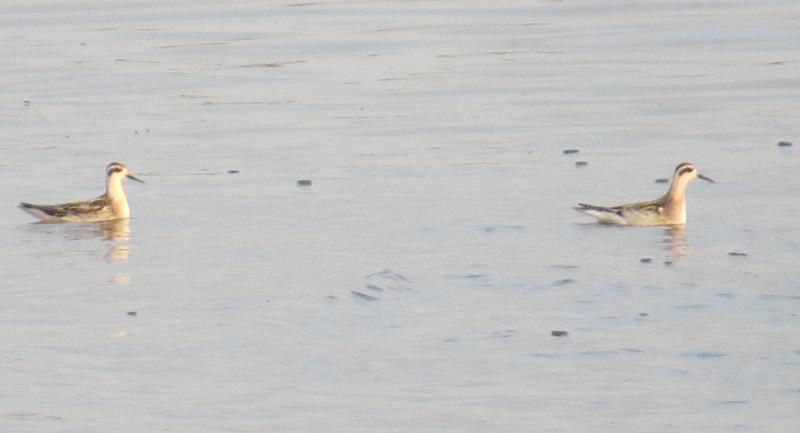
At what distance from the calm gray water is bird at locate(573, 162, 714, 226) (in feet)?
0.53

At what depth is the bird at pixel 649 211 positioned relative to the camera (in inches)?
688

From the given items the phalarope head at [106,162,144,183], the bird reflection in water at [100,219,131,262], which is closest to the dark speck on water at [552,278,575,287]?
the bird reflection in water at [100,219,131,262]

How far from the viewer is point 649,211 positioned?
17.8 metres

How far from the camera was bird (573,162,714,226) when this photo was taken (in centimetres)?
1747

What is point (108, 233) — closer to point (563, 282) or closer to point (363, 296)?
point (363, 296)

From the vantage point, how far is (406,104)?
82.5 feet

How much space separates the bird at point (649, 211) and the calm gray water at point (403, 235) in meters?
0.16

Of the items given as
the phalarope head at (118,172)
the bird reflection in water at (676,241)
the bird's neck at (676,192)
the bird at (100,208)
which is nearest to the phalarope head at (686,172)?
the bird's neck at (676,192)

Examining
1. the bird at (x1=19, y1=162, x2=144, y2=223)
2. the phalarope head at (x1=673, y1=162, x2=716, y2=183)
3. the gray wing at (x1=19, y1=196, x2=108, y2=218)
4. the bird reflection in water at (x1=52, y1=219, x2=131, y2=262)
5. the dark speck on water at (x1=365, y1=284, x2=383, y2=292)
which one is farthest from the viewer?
the bird at (x1=19, y1=162, x2=144, y2=223)

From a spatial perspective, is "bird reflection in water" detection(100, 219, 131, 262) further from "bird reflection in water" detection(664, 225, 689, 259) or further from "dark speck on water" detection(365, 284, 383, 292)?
"bird reflection in water" detection(664, 225, 689, 259)

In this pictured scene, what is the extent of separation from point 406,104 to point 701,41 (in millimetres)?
7221

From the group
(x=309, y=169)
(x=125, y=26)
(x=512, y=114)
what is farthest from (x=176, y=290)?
(x=125, y=26)

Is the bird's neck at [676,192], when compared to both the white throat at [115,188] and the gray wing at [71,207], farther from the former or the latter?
the gray wing at [71,207]

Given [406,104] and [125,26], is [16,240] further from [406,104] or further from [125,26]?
Result: [125,26]
